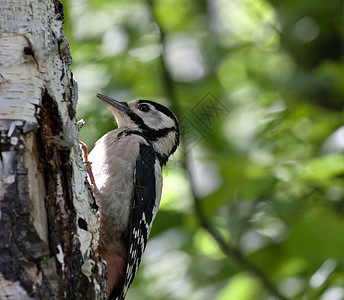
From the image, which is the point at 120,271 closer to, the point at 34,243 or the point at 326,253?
the point at 326,253

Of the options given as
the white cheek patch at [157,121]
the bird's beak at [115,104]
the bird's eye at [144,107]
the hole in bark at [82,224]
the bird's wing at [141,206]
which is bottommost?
the hole in bark at [82,224]

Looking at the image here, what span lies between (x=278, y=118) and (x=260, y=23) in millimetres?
1454

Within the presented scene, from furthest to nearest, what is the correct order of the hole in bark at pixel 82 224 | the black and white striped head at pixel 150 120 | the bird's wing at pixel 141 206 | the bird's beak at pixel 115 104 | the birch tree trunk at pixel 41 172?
the black and white striped head at pixel 150 120, the bird's beak at pixel 115 104, the bird's wing at pixel 141 206, the hole in bark at pixel 82 224, the birch tree trunk at pixel 41 172

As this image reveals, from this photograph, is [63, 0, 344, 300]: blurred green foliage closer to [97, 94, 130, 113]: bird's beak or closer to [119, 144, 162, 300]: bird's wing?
[97, 94, 130, 113]: bird's beak

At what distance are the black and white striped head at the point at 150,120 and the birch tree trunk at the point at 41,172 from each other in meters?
1.73

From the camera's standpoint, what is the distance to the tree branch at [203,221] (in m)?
4.32

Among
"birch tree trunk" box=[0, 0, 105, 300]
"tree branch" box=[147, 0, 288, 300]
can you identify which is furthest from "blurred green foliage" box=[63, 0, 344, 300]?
"birch tree trunk" box=[0, 0, 105, 300]

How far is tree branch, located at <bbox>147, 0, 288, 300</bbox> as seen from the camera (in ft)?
14.2

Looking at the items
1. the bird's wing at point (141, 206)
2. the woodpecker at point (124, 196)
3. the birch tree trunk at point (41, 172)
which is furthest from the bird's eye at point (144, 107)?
the birch tree trunk at point (41, 172)

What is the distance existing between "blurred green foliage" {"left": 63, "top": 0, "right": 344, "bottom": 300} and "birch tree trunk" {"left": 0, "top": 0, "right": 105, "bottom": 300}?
5.18ft

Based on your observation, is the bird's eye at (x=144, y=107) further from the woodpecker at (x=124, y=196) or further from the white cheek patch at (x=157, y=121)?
the woodpecker at (x=124, y=196)

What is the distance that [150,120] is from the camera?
4324 mm

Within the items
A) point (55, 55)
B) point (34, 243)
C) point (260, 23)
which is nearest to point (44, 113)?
point (55, 55)

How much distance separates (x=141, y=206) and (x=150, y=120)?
850mm
